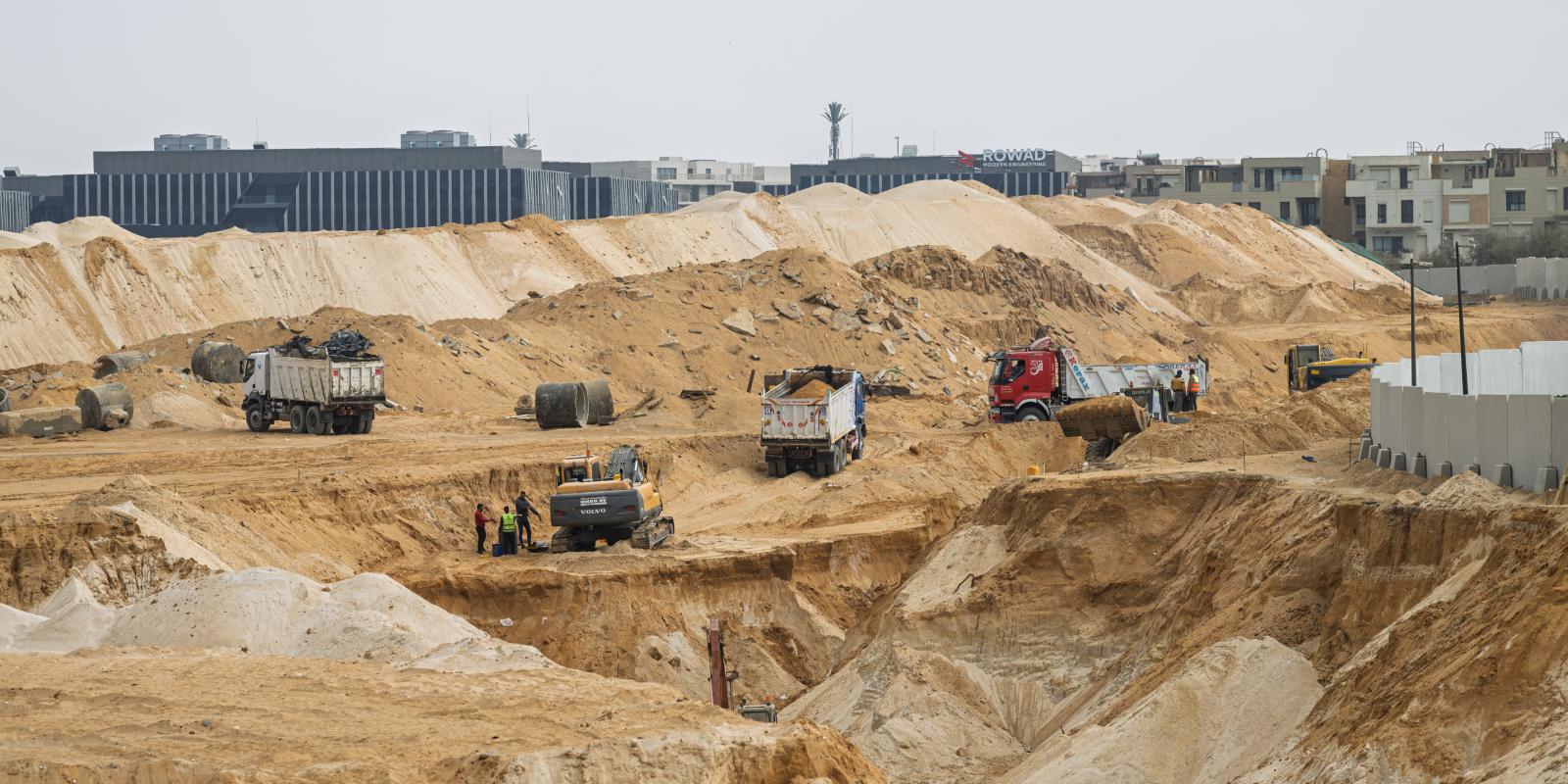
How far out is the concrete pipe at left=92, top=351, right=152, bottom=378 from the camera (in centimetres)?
4544

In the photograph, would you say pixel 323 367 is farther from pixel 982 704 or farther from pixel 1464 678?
pixel 1464 678

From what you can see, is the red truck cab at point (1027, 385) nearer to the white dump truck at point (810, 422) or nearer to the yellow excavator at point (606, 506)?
the white dump truck at point (810, 422)

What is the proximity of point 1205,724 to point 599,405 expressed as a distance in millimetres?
25388

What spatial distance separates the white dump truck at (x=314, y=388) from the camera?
36938 mm

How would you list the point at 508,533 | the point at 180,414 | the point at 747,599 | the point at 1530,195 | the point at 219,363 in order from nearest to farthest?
the point at 747,599, the point at 508,533, the point at 180,414, the point at 219,363, the point at 1530,195

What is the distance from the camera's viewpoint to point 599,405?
3994 cm

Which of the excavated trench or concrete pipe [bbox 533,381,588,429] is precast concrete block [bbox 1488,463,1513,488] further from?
concrete pipe [bbox 533,381,588,429]

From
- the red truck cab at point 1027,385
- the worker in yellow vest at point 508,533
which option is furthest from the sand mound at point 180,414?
the red truck cab at point 1027,385

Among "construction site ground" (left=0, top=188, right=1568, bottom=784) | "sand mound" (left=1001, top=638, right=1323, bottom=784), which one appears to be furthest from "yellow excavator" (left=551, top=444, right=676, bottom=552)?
"sand mound" (left=1001, top=638, right=1323, bottom=784)

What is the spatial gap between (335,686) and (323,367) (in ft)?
69.3

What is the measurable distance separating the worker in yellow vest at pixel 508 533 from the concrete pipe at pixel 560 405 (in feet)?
36.8

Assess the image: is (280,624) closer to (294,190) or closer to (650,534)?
(650,534)

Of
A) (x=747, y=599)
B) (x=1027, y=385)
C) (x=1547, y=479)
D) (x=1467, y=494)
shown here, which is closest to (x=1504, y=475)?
(x=1547, y=479)

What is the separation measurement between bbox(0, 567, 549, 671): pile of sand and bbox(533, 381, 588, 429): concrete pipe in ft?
57.6
